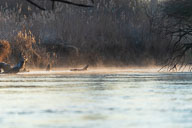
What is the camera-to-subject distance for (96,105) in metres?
15.7

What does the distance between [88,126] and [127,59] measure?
24.2m

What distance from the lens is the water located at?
41.6 feet

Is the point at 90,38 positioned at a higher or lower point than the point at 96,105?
higher

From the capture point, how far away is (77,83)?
23797 millimetres

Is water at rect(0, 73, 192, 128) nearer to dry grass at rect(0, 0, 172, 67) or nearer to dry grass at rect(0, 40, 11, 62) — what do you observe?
dry grass at rect(0, 40, 11, 62)

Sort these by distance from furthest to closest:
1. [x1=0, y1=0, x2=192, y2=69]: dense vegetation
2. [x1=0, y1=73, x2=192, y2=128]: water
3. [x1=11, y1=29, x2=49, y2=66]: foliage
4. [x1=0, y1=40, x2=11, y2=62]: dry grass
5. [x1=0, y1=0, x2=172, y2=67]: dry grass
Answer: [x1=0, y1=0, x2=172, y2=67]: dry grass
[x1=0, y1=0, x2=192, y2=69]: dense vegetation
[x1=11, y1=29, x2=49, y2=66]: foliage
[x1=0, y1=40, x2=11, y2=62]: dry grass
[x1=0, y1=73, x2=192, y2=128]: water

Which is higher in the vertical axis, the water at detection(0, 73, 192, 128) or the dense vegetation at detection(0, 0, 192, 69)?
the dense vegetation at detection(0, 0, 192, 69)

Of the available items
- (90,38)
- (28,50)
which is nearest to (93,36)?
(90,38)

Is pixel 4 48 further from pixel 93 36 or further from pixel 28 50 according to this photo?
pixel 93 36

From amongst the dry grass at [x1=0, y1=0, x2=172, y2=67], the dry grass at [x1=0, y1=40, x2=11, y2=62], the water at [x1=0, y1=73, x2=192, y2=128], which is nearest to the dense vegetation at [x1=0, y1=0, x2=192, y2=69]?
the dry grass at [x1=0, y1=0, x2=172, y2=67]

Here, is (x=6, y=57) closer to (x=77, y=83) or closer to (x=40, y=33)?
(x=40, y=33)

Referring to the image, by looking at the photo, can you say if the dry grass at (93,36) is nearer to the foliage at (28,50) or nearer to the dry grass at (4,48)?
the foliage at (28,50)

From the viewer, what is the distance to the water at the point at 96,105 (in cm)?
1267

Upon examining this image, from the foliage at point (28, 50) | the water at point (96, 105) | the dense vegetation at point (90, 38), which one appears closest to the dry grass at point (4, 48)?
the foliage at point (28, 50)
